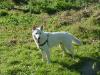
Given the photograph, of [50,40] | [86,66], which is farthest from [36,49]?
[86,66]

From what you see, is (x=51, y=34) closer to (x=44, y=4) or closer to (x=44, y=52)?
(x=44, y=52)

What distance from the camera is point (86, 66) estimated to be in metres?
13.2

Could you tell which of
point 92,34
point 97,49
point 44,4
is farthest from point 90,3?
point 97,49

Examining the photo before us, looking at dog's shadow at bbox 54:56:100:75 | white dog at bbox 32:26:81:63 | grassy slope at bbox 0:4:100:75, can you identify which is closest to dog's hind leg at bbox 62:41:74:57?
white dog at bbox 32:26:81:63

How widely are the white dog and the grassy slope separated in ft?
1.48

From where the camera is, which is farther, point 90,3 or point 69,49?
point 90,3

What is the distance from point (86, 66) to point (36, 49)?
2940 millimetres

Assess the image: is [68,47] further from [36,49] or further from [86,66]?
[36,49]

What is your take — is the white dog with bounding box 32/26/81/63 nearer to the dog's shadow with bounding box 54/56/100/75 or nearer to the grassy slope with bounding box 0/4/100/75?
the grassy slope with bounding box 0/4/100/75

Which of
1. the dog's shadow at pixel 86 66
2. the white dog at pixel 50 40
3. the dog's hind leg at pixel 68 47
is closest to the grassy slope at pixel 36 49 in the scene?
the dog's shadow at pixel 86 66

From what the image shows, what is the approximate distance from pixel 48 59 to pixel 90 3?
35.2 ft

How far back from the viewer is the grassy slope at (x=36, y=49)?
1316 cm

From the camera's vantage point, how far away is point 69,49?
13820 millimetres

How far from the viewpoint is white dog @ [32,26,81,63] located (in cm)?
1295
